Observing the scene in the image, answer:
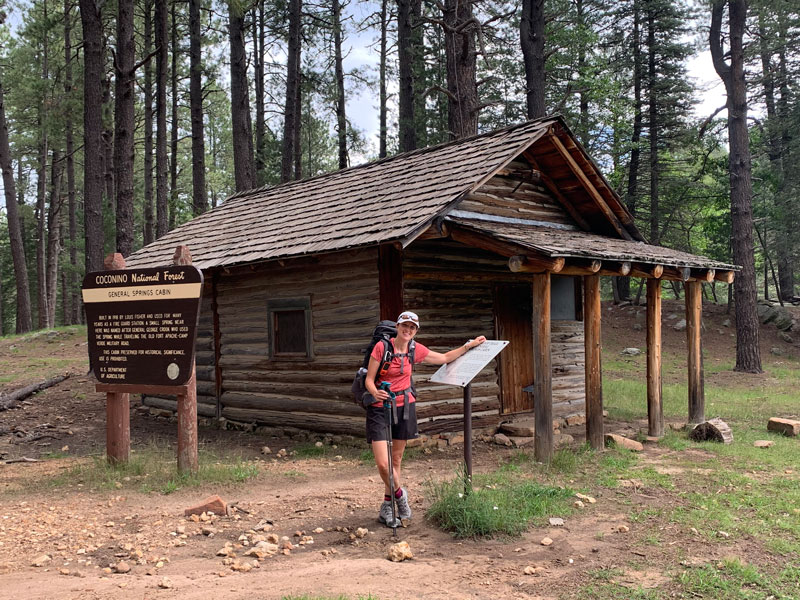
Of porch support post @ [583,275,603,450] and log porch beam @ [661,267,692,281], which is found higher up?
log porch beam @ [661,267,692,281]

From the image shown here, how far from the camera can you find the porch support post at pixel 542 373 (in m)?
8.67

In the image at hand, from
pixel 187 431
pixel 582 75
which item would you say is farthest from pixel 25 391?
pixel 582 75

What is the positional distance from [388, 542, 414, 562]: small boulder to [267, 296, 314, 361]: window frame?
6101 millimetres

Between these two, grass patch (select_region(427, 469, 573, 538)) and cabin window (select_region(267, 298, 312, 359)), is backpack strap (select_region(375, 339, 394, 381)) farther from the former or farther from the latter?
Result: cabin window (select_region(267, 298, 312, 359))

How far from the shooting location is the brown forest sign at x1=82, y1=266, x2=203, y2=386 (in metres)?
7.96

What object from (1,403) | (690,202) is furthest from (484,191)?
(690,202)

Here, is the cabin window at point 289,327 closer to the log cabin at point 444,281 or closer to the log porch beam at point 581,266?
the log cabin at point 444,281

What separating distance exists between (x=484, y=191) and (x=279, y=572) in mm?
7791

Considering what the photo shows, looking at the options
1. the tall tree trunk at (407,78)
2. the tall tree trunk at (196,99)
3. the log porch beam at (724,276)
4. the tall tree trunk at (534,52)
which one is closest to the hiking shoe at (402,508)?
the log porch beam at (724,276)

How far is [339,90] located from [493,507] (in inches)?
1017

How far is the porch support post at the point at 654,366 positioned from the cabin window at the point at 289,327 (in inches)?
223

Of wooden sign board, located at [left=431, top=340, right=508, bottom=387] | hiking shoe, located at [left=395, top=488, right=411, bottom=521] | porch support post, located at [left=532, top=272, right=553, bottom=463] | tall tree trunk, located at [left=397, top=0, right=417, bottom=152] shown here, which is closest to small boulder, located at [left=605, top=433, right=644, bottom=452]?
porch support post, located at [left=532, top=272, right=553, bottom=463]

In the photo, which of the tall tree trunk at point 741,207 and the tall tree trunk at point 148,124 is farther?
the tall tree trunk at point 148,124

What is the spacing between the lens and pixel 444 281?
34.8 feet
